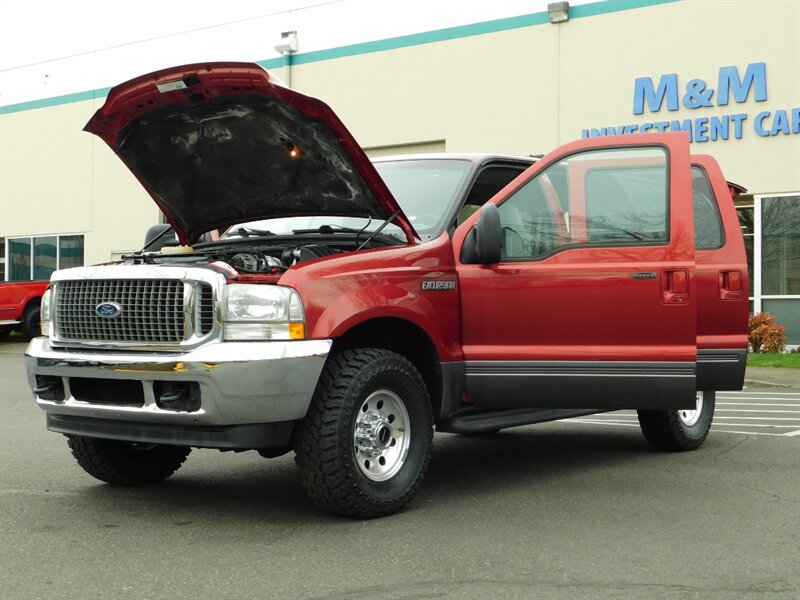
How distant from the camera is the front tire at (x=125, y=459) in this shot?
240 inches

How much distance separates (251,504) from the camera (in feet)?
19.0

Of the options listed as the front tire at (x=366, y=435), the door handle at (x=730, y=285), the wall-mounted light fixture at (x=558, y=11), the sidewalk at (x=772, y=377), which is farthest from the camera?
the wall-mounted light fixture at (x=558, y=11)

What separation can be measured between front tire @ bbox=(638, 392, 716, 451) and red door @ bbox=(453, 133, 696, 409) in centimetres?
170

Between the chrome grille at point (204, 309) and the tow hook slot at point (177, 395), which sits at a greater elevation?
the chrome grille at point (204, 309)

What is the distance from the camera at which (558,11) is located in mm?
20719

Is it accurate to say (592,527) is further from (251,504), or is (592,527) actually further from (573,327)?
(251,504)

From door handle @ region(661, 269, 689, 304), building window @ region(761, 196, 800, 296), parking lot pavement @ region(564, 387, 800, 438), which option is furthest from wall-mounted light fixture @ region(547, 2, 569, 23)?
door handle @ region(661, 269, 689, 304)

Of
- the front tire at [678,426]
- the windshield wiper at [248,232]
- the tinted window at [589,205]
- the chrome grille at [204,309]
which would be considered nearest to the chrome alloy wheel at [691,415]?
the front tire at [678,426]

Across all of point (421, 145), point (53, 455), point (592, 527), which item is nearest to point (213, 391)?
point (592, 527)

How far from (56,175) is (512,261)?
87.0ft

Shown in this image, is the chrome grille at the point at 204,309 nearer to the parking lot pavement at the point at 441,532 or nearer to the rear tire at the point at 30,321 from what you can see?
the parking lot pavement at the point at 441,532

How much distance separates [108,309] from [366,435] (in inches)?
57.1

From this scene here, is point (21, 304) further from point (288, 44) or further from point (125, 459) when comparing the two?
point (125, 459)

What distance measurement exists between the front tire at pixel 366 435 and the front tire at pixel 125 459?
1.41 m
